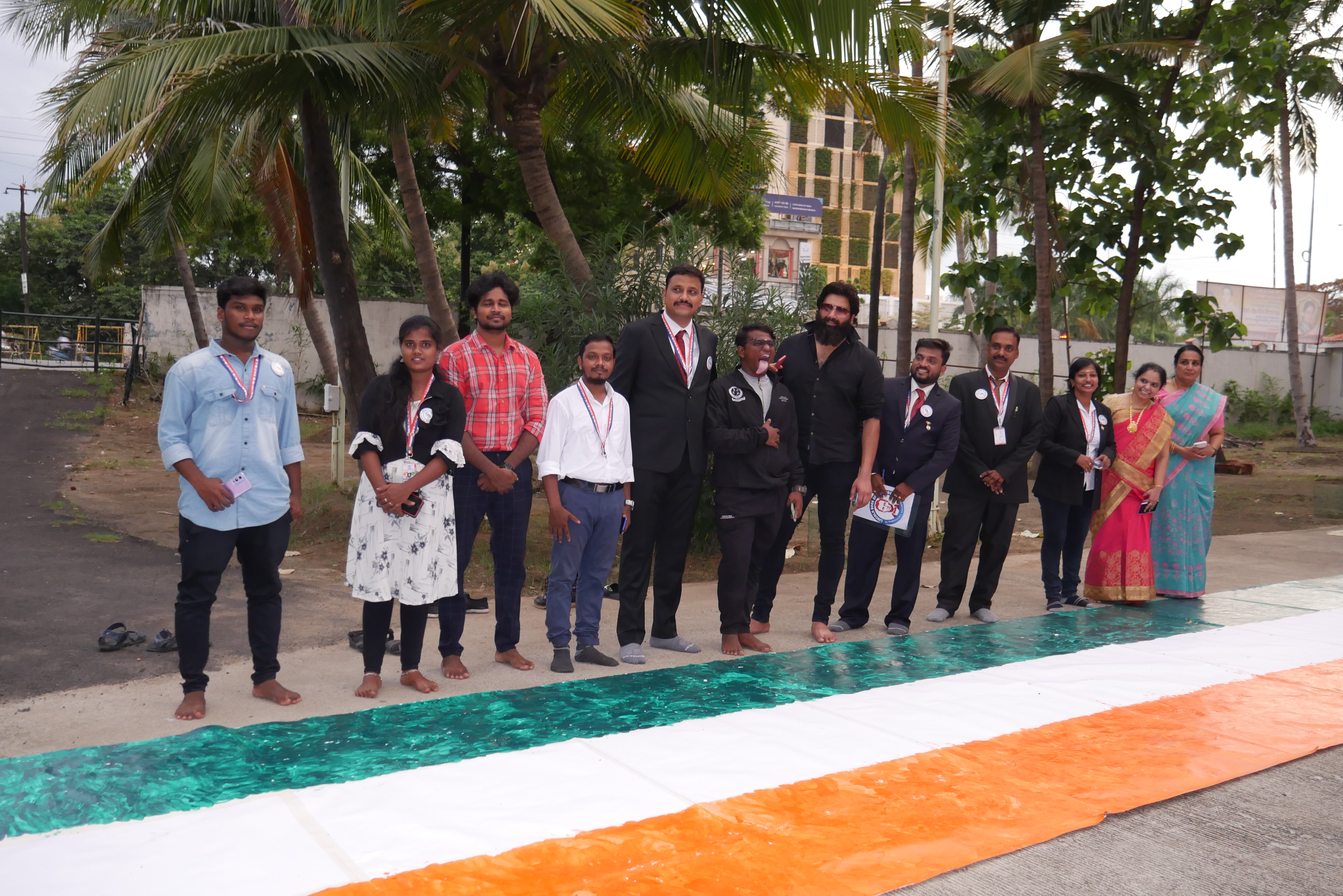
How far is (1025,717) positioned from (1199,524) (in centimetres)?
365

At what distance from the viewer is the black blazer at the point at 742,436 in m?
5.35

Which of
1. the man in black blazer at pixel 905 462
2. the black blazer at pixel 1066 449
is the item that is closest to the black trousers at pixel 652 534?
the man in black blazer at pixel 905 462

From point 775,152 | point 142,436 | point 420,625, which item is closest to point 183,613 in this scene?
point 420,625

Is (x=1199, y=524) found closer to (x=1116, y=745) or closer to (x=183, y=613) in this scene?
(x=1116, y=745)

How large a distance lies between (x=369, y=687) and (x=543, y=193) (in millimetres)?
5188

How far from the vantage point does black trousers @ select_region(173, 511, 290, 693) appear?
14.0ft

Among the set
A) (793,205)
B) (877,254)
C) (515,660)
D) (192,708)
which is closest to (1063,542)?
(515,660)

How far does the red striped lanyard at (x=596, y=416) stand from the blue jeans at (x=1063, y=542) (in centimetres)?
333

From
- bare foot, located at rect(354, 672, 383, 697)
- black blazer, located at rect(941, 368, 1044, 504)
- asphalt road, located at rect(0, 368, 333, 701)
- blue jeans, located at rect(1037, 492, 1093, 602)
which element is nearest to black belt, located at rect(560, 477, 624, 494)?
bare foot, located at rect(354, 672, 383, 697)

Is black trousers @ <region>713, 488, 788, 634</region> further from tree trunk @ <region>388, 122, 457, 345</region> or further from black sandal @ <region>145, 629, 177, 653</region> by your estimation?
tree trunk @ <region>388, 122, 457, 345</region>

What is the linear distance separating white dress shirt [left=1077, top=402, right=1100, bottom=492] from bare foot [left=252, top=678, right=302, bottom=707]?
16.8 feet

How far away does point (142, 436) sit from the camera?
645 inches

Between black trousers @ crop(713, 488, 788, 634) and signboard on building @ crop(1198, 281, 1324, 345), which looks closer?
black trousers @ crop(713, 488, 788, 634)

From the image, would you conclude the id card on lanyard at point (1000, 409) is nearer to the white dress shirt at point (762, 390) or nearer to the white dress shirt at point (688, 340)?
the white dress shirt at point (762, 390)
